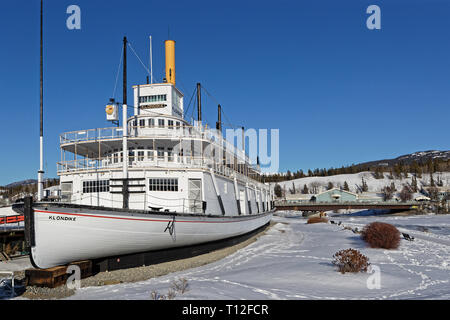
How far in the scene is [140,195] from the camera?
680 inches

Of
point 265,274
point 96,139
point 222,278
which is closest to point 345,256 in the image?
point 265,274

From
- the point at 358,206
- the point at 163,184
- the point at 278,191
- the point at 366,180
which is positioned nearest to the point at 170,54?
the point at 163,184

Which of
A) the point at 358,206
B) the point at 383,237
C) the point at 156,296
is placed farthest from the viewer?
the point at 358,206

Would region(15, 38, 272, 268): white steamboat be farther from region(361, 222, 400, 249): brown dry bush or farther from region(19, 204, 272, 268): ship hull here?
region(361, 222, 400, 249): brown dry bush

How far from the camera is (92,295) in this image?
9.86 meters

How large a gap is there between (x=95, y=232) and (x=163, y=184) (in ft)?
18.8

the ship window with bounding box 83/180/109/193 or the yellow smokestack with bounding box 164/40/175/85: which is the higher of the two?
the yellow smokestack with bounding box 164/40/175/85

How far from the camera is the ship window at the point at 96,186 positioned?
17.8 metres

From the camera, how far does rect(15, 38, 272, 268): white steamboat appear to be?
1170 cm

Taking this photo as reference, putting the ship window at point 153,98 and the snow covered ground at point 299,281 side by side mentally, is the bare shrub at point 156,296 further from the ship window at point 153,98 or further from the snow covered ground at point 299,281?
the ship window at point 153,98

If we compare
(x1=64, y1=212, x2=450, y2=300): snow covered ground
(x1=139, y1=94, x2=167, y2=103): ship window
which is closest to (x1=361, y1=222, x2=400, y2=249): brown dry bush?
(x1=64, y1=212, x2=450, y2=300): snow covered ground

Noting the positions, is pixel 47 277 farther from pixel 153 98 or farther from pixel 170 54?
pixel 170 54

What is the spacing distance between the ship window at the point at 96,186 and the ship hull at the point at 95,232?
547 cm
